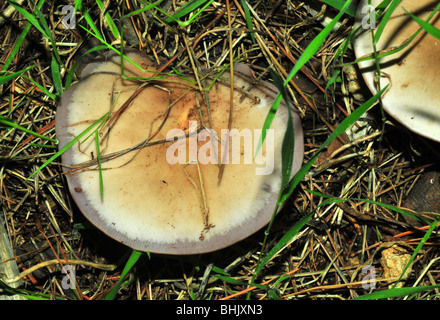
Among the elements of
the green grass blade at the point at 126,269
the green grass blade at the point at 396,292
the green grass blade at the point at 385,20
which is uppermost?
the green grass blade at the point at 385,20

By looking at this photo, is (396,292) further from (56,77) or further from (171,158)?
(56,77)

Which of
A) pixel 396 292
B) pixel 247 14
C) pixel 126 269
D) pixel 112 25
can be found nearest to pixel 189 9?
pixel 247 14

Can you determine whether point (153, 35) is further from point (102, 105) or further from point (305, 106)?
point (305, 106)

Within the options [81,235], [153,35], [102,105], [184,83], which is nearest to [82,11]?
[153,35]

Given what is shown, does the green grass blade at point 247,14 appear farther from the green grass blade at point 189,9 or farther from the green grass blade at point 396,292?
the green grass blade at point 396,292

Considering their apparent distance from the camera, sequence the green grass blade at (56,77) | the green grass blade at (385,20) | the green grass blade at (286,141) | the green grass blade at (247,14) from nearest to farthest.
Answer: the green grass blade at (286,141)
the green grass blade at (385,20)
the green grass blade at (56,77)
the green grass blade at (247,14)

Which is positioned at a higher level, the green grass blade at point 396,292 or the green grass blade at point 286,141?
the green grass blade at point 286,141

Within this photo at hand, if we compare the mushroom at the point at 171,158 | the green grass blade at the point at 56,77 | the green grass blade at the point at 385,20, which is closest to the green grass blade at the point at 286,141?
the mushroom at the point at 171,158
